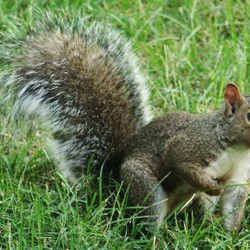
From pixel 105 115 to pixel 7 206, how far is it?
1.83 feet

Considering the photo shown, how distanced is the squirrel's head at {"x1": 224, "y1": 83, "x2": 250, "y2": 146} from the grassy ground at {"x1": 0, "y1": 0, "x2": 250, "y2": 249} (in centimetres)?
37

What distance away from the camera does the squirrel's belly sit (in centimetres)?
297

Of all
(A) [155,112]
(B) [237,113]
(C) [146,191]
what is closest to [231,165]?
(B) [237,113]

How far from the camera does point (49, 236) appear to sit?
2891mm

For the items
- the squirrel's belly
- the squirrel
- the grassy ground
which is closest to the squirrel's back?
the squirrel

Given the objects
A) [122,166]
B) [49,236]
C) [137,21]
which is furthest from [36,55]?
[137,21]

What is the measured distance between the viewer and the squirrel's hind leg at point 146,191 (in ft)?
9.95

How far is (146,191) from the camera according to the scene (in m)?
3.04

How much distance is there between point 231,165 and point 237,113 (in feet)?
0.68

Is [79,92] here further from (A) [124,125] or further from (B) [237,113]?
(B) [237,113]

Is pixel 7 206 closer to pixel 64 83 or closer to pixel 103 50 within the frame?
pixel 64 83

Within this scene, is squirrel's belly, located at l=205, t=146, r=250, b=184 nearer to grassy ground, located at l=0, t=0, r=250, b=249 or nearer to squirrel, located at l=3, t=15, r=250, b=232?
squirrel, located at l=3, t=15, r=250, b=232

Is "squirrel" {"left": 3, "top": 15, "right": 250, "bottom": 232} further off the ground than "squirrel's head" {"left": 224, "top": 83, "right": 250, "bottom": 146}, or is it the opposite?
"squirrel's head" {"left": 224, "top": 83, "right": 250, "bottom": 146}

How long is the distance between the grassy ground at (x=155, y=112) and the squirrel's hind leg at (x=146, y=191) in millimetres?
56
